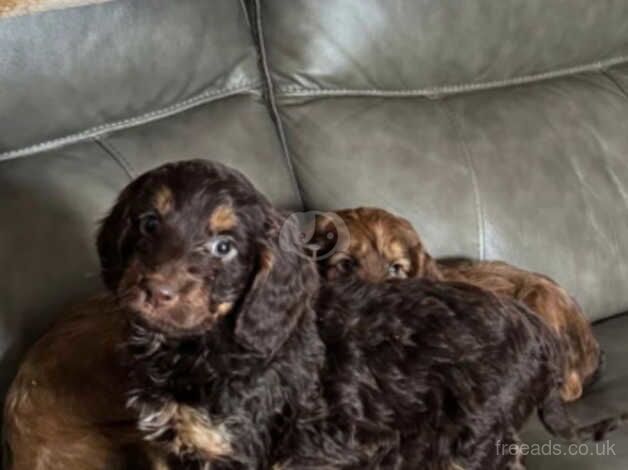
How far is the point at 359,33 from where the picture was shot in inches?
94.4

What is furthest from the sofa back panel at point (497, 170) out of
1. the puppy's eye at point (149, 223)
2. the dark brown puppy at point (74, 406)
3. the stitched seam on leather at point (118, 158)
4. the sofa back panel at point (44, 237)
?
the puppy's eye at point (149, 223)

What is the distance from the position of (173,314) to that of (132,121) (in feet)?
2.51

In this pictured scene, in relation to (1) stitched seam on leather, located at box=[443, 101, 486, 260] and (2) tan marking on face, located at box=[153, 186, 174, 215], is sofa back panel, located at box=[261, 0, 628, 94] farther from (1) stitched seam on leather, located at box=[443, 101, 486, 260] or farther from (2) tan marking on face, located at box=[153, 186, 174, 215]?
(2) tan marking on face, located at box=[153, 186, 174, 215]

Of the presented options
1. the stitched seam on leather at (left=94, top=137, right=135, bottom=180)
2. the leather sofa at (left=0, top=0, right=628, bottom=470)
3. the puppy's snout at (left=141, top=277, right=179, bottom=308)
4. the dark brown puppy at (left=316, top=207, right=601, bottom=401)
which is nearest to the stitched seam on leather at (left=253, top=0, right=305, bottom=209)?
the leather sofa at (left=0, top=0, right=628, bottom=470)

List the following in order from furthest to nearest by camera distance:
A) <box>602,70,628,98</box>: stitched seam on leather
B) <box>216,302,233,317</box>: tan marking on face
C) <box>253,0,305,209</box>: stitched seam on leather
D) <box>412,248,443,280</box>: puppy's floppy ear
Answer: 1. <box>602,70,628,98</box>: stitched seam on leather
2. <box>253,0,305,209</box>: stitched seam on leather
3. <box>412,248,443,280</box>: puppy's floppy ear
4. <box>216,302,233,317</box>: tan marking on face

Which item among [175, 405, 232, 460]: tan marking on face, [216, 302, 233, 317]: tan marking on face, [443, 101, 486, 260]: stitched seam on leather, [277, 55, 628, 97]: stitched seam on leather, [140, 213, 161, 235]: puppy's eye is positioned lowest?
[443, 101, 486, 260]: stitched seam on leather

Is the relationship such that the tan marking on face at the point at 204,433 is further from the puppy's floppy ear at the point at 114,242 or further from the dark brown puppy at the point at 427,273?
the dark brown puppy at the point at 427,273

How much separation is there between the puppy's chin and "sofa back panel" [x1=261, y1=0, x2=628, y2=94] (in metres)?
0.86

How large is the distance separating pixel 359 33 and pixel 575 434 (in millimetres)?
974

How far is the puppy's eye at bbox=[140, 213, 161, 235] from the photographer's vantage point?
5.36 feet

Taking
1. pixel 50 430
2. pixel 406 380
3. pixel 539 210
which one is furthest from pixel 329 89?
pixel 50 430

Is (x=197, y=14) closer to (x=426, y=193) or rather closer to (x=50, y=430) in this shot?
(x=426, y=193)

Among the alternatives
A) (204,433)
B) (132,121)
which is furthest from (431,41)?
(204,433)

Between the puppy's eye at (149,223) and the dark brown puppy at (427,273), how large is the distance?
579mm
